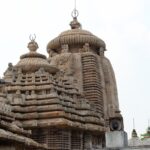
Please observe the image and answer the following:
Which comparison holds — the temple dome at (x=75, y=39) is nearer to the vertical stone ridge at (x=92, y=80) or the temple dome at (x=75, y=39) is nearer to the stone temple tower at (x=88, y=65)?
the stone temple tower at (x=88, y=65)

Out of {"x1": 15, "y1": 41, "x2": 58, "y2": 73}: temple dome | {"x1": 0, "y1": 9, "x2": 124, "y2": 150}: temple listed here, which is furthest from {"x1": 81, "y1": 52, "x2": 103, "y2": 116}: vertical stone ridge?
{"x1": 15, "y1": 41, "x2": 58, "y2": 73}: temple dome

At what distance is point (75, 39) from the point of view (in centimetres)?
5356

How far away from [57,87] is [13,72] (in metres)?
4.66

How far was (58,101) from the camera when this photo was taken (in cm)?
4112

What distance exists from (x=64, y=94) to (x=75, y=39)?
11624 mm

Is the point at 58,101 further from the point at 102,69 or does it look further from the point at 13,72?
the point at 102,69

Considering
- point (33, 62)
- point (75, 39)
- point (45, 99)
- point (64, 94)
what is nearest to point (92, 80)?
point (75, 39)

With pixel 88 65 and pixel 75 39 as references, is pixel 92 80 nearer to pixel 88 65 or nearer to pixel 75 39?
pixel 88 65

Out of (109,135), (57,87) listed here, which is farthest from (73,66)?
(109,135)

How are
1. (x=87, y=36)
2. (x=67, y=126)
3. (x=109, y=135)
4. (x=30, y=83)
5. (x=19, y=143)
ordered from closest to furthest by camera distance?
(x=19, y=143), (x=109, y=135), (x=67, y=126), (x=30, y=83), (x=87, y=36)

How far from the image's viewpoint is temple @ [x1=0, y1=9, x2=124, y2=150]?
40.0 m

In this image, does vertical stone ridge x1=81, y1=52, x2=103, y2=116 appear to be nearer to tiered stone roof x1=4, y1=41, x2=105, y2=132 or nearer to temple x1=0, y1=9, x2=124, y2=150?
temple x1=0, y1=9, x2=124, y2=150

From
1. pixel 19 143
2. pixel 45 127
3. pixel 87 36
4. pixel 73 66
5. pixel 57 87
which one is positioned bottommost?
pixel 19 143

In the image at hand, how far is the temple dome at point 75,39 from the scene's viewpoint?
53.6 metres
